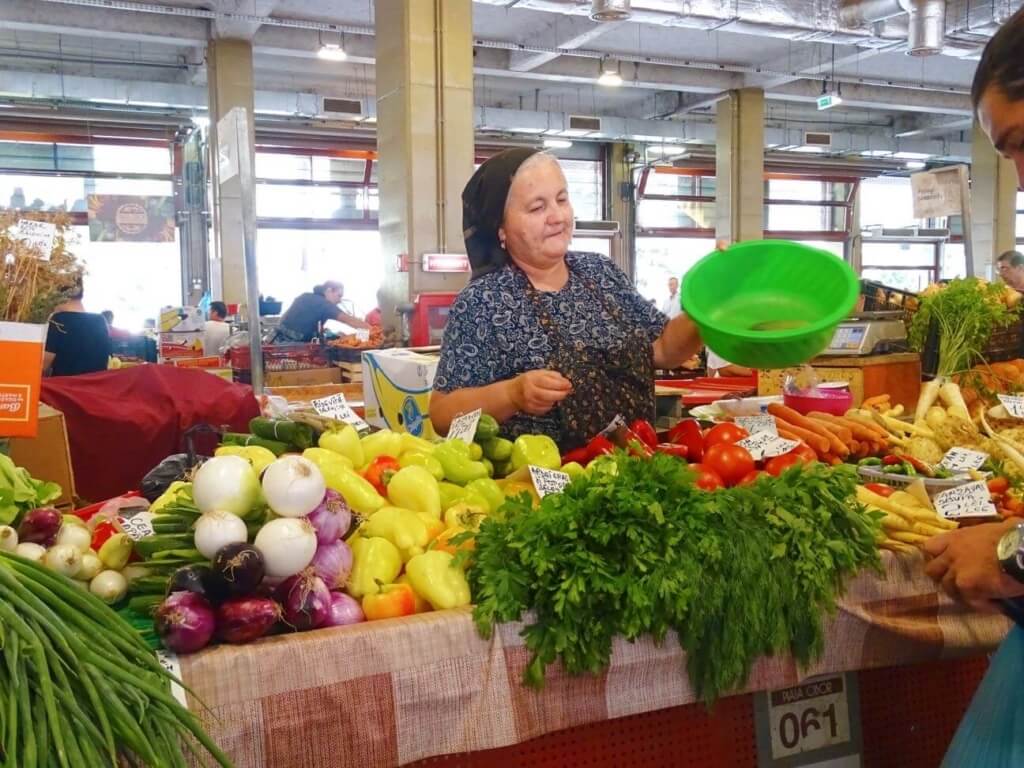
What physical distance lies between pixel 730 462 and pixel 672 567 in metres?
0.64

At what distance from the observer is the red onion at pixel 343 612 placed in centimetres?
166

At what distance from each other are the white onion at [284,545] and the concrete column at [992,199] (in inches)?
655

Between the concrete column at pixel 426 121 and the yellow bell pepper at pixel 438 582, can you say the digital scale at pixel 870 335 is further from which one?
the concrete column at pixel 426 121

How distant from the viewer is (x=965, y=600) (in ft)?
5.23

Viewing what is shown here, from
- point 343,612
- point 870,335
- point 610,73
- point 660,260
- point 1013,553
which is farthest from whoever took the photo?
point 660,260

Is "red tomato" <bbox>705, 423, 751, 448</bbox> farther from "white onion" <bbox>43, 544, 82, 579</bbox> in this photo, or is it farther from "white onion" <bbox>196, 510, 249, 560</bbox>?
"white onion" <bbox>43, 544, 82, 579</bbox>

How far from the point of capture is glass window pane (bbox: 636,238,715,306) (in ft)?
59.4

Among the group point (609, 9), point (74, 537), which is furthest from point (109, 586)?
point (609, 9)

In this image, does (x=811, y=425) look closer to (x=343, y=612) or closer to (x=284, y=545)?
(x=343, y=612)

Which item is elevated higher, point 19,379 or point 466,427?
point 19,379

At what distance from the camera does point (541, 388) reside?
2264mm

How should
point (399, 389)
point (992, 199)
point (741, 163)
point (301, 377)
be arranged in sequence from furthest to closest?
point (992, 199) < point (741, 163) < point (301, 377) < point (399, 389)

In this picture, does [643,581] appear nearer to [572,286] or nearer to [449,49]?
[572,286]

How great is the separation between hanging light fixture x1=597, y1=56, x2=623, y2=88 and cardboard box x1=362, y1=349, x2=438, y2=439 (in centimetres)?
812
